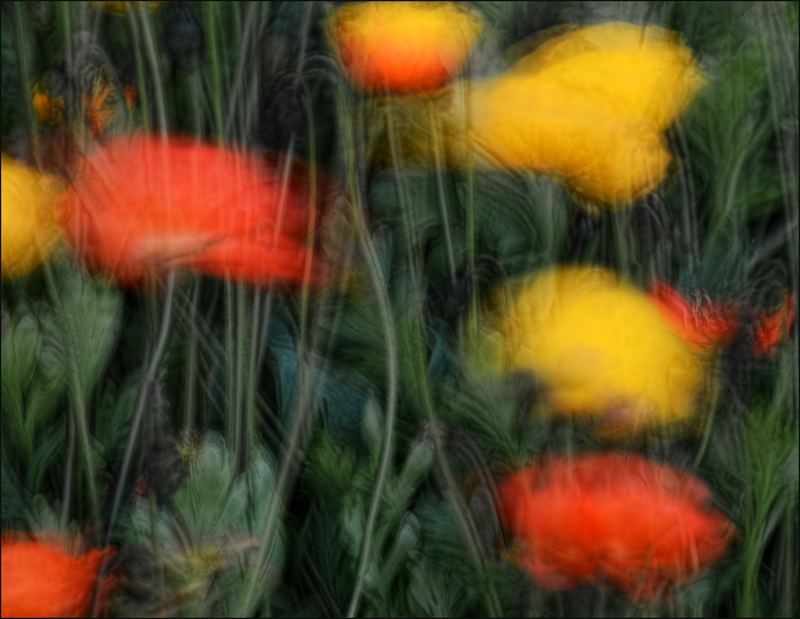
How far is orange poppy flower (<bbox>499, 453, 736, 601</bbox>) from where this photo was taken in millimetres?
374

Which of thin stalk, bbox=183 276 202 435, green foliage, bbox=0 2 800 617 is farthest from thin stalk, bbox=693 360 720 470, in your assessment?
thin stalk, bbox=183 276 202 435

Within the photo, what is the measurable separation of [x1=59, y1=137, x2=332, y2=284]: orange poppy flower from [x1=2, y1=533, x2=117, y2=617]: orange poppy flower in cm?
11

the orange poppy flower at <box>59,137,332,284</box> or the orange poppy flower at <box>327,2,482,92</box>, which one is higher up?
the orange poppy flower at <box>327,2,482,92</box>

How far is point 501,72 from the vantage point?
16.7 inches

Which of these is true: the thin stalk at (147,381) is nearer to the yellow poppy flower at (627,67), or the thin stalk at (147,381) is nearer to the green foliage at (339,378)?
the green foliage at (339,378)

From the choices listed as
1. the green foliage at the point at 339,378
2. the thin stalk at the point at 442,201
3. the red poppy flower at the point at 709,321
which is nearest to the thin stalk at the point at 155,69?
the green foliage at the point at 339,378

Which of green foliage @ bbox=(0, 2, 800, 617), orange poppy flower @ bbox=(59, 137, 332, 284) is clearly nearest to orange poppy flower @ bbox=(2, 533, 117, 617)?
green foliage @ bbox=(0, 2, 800, 617)

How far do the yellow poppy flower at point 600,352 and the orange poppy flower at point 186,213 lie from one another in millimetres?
89

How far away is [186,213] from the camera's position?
39 cm

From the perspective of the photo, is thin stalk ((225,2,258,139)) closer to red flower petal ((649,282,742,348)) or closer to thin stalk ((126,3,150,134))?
thin stalk ((126,3,150,134))

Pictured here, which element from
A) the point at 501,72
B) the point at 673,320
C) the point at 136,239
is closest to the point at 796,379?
the point at 673,320

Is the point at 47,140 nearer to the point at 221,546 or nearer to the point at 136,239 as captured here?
the point at 136,239

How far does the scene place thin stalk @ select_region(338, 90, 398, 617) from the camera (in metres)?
0.39

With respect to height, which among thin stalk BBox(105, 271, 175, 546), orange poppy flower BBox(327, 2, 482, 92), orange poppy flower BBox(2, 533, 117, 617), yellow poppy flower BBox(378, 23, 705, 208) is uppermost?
orange poppy flower BBox(327, 2, 482, 92)
